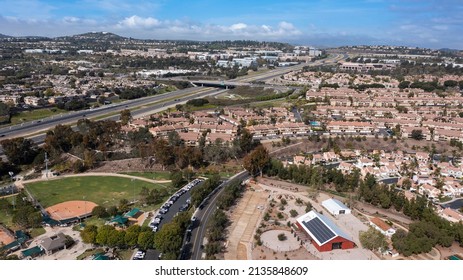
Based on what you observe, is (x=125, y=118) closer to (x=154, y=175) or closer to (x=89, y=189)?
(x=154, y=175)

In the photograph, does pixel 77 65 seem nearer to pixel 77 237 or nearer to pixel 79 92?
pixel 79 92

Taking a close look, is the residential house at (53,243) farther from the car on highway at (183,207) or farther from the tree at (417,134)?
the tree at (417,134)

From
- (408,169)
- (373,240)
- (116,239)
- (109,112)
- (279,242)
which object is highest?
(109,112)

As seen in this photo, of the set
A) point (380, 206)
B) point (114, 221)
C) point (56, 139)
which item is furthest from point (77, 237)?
point (380, 206)

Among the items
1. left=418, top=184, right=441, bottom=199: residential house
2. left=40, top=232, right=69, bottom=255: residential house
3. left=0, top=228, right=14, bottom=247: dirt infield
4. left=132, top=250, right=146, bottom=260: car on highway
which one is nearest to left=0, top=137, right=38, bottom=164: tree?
left=0, top=228, right=14, bottom=247: dirt infield

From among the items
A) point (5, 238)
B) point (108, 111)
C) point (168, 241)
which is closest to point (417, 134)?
point (168, 241)

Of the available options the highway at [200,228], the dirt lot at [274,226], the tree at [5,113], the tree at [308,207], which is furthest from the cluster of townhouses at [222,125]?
the tree at [5,113]

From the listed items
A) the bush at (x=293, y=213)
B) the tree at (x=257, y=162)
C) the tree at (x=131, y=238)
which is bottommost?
the bush at (x=293, y=213)
